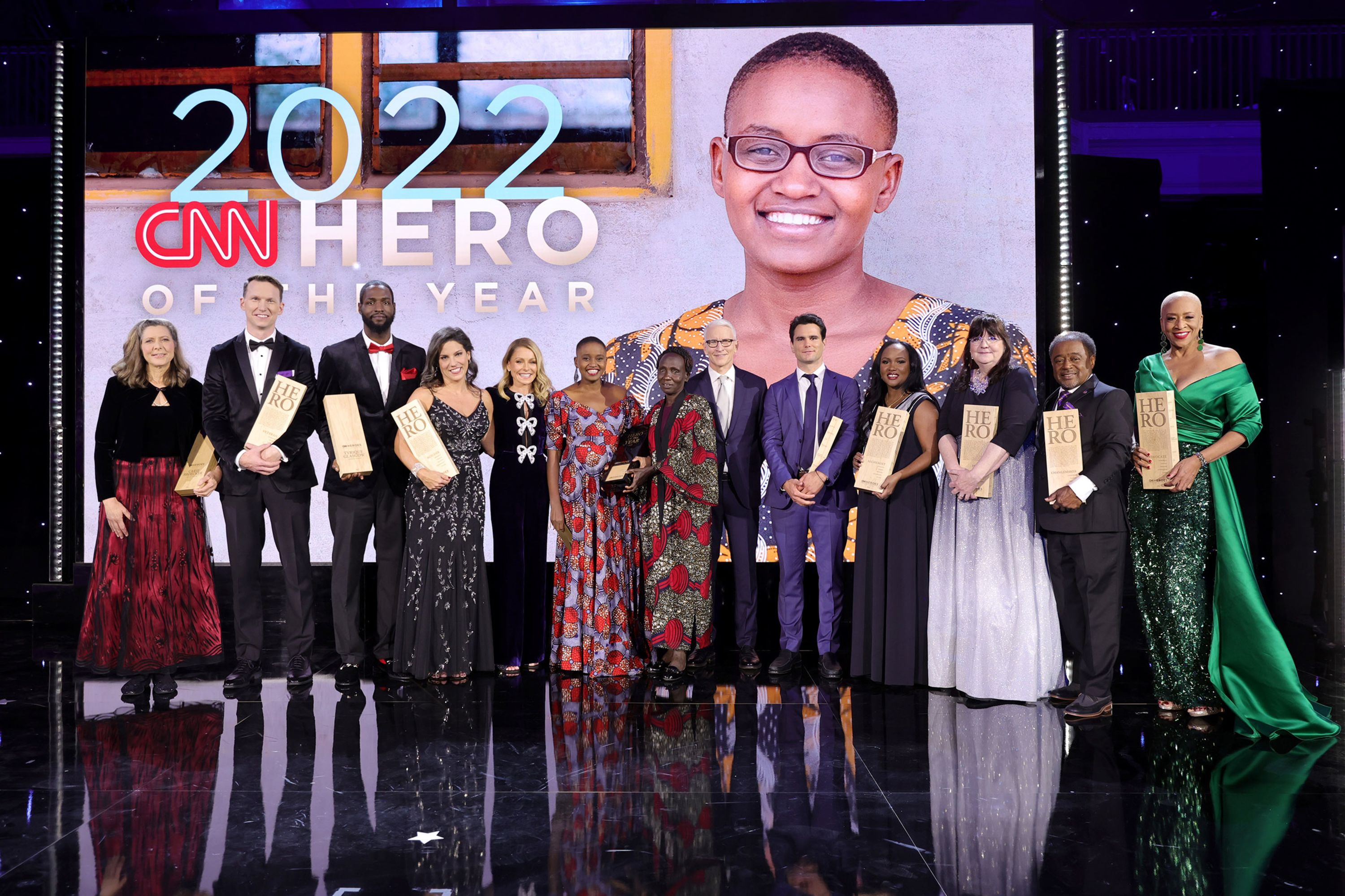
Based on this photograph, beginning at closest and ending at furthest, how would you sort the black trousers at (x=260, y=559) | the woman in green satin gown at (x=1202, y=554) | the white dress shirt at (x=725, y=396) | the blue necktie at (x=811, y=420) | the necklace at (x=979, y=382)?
the woman in green satin gown at (x=1202, y=554) < the necklace at (x=979, y=382) < the black trousers at (x=260, y=559) < the blue necktie at (x=811, y=420) < the white dress shirt at (x=725, y=396)

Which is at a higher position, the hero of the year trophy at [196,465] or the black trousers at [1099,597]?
the hero of the year trophy at [196,465]

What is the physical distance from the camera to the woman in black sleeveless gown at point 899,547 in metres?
4.90

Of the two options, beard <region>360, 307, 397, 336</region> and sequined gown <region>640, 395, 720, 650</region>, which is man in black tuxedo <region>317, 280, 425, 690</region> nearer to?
beard <region>360, 307, 397, 336</region>

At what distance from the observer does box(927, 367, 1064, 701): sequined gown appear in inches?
177

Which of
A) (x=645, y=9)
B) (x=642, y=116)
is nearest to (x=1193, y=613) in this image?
(x=642, y=116)

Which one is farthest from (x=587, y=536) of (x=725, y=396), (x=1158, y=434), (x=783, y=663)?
(x=1158, y=434)

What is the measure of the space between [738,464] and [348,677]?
2224 millimetres

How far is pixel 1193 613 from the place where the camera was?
428 cm

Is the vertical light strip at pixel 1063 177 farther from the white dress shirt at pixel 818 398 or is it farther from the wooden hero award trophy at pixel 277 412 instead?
the wooden hero award trophy at pixel 277 412

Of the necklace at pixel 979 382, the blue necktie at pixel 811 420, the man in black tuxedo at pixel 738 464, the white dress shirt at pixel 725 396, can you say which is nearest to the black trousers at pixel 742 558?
the man in black tuxedo at pixel 738 464

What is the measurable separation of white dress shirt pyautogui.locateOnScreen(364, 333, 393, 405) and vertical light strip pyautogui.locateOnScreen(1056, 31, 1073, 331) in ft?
13.1

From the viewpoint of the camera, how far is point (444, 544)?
4.90m

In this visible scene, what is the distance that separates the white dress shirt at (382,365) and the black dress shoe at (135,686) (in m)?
1.70

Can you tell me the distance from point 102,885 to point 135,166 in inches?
205
